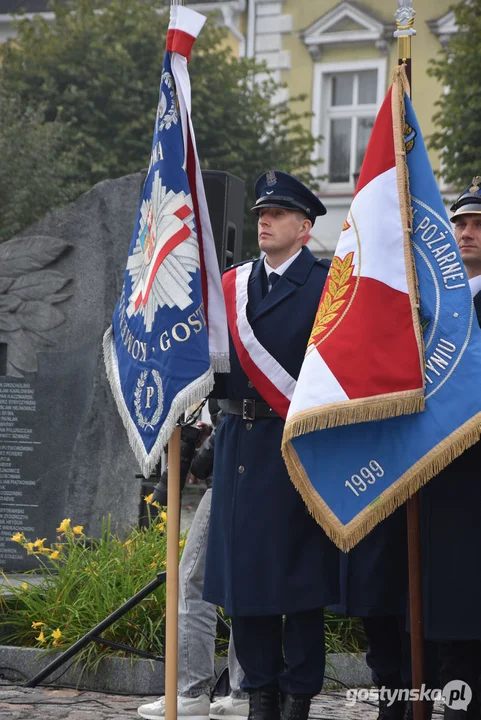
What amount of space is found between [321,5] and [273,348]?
23808 millimetres

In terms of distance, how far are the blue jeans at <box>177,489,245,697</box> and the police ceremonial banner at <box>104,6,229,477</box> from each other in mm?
806

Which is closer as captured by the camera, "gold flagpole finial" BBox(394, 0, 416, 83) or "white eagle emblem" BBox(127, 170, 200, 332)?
"gold flagpole finial" BBox(394, 0, 416, 83)

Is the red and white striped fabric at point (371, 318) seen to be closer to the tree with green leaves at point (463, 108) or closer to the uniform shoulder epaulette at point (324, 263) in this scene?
the uniform shoulder epaulette at point (324, 263)

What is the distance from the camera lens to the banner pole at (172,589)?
14.0ft

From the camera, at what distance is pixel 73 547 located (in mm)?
6539

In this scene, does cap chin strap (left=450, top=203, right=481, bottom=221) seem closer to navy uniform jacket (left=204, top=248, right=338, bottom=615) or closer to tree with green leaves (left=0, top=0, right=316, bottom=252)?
navy uniform jacket (left=204, top=248, right=338, bottom=615)

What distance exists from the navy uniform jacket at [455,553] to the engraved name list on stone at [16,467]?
4.36m

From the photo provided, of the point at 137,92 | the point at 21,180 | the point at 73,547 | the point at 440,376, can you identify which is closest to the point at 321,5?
the point at 137,92

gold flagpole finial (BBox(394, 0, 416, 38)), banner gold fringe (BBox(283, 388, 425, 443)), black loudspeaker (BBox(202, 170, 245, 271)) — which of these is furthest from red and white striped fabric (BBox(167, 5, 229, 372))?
black loudspeaker (BBox(202, 170, 245, 271))

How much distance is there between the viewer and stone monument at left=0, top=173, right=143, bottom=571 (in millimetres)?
8047

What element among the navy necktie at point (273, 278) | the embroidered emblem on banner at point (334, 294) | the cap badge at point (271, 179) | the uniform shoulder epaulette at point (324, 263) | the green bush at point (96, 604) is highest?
the cap badge at point (271, 179)

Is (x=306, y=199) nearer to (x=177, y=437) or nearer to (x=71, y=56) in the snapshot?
(x=177, y=437)

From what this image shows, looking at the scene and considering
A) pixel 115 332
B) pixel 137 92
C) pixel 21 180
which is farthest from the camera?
pixel 137 92

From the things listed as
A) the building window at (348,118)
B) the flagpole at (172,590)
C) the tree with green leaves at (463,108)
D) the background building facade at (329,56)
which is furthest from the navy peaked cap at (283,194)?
the building window at (348,118)
